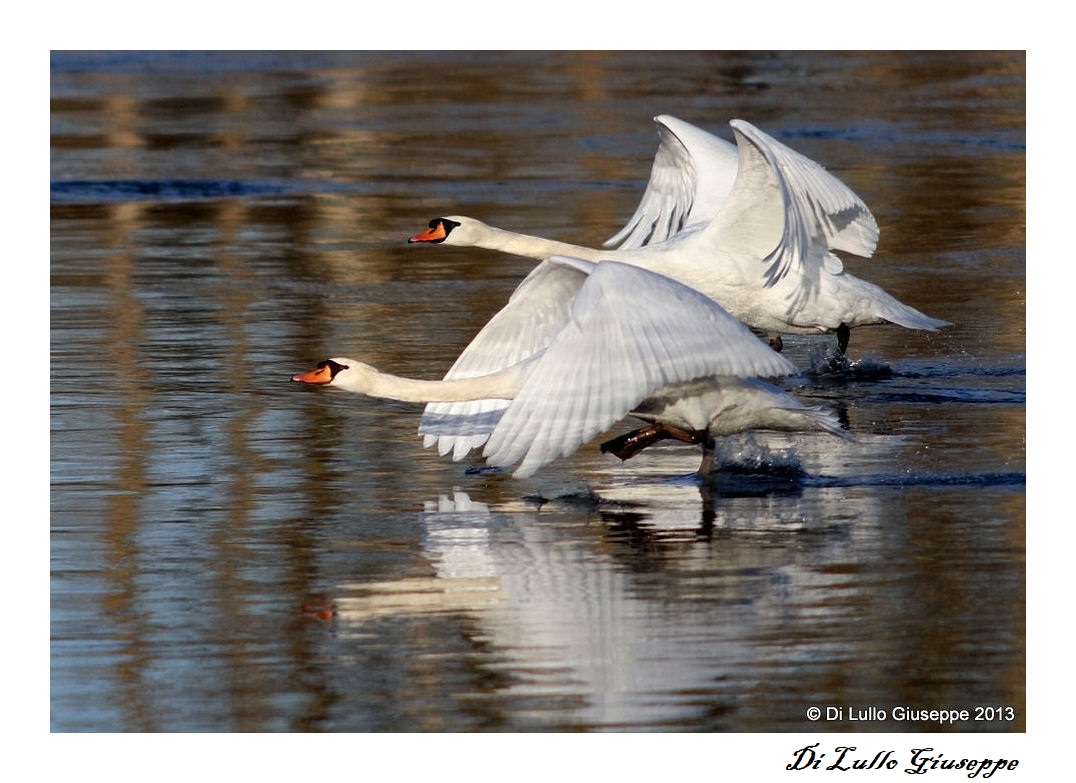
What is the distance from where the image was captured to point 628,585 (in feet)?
27.7

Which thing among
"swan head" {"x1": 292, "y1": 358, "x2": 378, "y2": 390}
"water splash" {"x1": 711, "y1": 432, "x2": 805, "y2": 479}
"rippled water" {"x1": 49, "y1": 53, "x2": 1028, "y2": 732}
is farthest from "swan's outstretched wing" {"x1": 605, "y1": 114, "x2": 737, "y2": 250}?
"swan head" {"x1": 292, "y1": 358, "x2": 378, "y2": 390}

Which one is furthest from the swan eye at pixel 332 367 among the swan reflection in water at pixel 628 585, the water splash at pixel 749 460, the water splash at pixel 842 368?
the water splash at pixel 842 368

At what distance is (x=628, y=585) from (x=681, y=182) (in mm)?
6218

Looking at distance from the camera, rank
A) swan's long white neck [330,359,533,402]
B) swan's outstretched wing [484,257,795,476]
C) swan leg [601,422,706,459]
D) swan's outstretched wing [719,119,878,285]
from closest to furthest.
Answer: swan's outstretched wing [484,257,795,476] < swan's long white neck [330,359,533,402] < swan leg [601,422,706,459] < swan's outstretched wing [719,119,878,285]

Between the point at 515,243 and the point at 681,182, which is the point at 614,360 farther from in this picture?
the point at 681,182

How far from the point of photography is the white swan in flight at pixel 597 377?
9000mm

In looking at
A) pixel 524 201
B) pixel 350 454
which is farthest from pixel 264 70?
pixel 350 454

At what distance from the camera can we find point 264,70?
105 feet

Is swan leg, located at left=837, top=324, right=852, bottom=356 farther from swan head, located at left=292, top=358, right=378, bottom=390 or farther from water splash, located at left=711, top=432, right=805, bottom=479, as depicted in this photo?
swan head, located at left=292, top=358, right=378, bottom=390

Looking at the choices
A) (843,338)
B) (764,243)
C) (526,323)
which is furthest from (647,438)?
(843,338)

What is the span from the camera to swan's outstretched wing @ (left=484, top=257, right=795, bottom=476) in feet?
29.3

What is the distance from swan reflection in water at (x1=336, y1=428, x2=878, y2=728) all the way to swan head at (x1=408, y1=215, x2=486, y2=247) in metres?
2.22

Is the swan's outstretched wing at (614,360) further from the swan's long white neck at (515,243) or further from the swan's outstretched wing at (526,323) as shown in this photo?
the swan's long white neck at (515,243)

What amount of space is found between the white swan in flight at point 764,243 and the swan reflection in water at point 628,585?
6.41 feet
